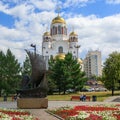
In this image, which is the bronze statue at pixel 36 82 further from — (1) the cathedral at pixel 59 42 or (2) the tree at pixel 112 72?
(1) the cathedral at pixel 59 42

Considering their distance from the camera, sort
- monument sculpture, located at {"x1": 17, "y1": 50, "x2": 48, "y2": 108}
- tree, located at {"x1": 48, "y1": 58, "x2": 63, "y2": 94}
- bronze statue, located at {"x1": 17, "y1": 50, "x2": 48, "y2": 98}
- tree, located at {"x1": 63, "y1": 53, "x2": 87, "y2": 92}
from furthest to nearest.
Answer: tree, located at {"x1": 48, "y1": 58, "x2": 63, "y2": 94} → tree, located at {"x1": 63, "y1": 53, "x2": 87, "y2": 92} → bronze statue, located at {"x1": 17, "y1": 50, "x2": 48, "y2": 98} → monument sculpture, located at {"x1": 17, "y1": 50, "x2": 48, "y2": 108}

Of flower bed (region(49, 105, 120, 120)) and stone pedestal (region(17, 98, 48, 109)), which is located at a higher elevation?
stone pedestal (region(17, 98, 48, 109))

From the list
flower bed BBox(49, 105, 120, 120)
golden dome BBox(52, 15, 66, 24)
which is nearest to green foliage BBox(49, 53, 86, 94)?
flower bed BBox(49, 105, 120, 120)

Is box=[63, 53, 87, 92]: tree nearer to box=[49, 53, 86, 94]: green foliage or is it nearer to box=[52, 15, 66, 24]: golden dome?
box=[49, 53, 86, 94]: green foliage

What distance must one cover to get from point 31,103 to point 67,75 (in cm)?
3392

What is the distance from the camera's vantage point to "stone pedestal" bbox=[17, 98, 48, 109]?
21.8 meters

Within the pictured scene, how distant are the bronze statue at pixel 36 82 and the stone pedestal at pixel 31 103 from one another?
2.11 feet

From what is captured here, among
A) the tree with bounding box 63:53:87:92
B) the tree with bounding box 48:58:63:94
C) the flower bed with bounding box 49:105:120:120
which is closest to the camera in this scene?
the flower bed with bounding box 49:105:120:120

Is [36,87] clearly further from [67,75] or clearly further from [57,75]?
[57,75]

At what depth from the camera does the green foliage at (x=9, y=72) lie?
52.8m

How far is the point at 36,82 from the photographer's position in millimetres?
23391

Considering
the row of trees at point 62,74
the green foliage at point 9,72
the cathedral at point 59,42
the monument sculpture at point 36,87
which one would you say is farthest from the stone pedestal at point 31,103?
the cathedral at point 59,42

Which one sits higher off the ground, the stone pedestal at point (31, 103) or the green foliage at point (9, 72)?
the green foliage at point (9, 72)

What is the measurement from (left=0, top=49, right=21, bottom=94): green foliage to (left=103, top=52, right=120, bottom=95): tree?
51.2 ft
